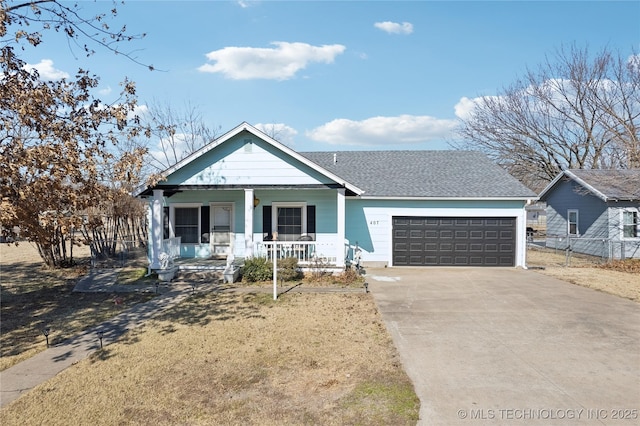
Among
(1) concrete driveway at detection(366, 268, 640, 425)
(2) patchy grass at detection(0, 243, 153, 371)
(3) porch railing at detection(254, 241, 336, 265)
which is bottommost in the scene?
(2) patchy grass at detection(0, 243, 153, 371)

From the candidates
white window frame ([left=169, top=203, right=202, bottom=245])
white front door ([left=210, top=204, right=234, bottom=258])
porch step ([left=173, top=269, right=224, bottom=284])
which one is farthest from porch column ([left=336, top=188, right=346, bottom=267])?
white window frame ([left=169, top=203, right=202, bottom=245])

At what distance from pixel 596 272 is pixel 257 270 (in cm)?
1258

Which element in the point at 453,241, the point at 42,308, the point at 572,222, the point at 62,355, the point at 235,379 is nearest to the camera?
the point at 235,379

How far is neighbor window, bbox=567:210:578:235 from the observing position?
2130 centimetres

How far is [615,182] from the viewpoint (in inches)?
754

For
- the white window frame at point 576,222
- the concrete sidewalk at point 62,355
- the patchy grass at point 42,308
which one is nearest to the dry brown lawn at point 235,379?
the concrete sidewalk at point 62,355

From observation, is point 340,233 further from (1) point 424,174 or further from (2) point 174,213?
(2) point 174,213

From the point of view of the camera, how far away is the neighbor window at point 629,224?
1838 centimetres

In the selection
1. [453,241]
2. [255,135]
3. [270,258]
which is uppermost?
[255,135]

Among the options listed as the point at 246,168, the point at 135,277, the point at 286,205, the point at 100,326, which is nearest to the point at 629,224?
the point at 286,205

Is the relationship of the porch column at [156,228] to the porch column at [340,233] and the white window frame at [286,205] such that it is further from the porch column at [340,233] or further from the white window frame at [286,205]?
the porch column at [340,233]

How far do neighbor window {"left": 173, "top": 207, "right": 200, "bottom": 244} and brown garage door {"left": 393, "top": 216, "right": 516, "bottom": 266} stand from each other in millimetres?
7669

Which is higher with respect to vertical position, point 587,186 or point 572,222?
point 587,186

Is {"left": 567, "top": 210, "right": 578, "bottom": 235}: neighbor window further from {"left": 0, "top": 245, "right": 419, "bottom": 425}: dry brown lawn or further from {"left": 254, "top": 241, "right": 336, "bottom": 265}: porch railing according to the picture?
{"left": 0, "top": 245, "right": 419, "bottom": 425}: dry brown lawn
